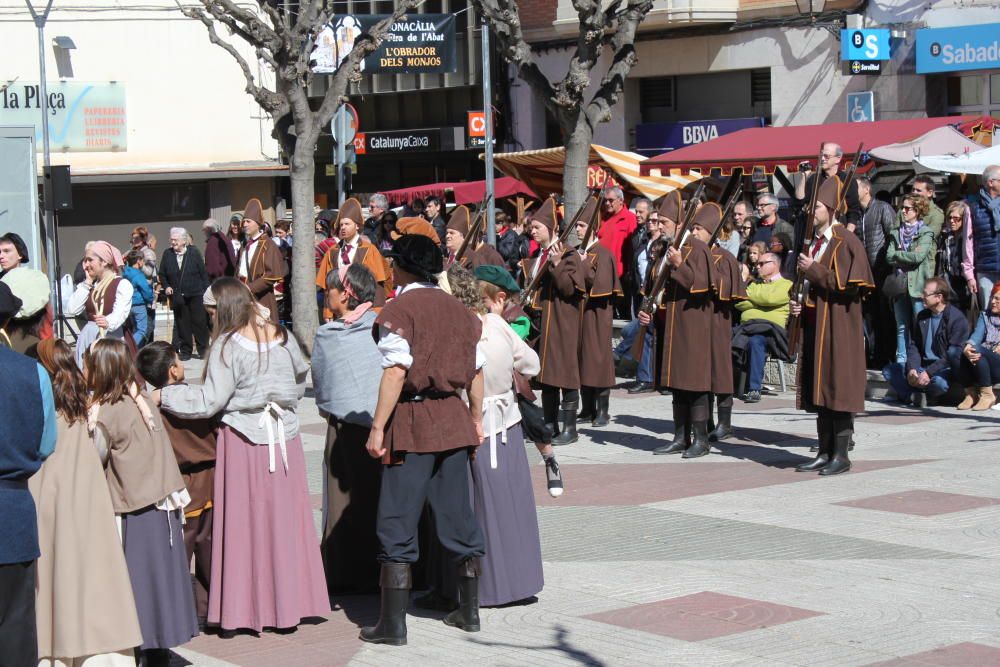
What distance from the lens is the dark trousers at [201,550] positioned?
282 inches

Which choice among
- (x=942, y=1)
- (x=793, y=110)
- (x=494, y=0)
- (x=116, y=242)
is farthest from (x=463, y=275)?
(x=116, y=242)

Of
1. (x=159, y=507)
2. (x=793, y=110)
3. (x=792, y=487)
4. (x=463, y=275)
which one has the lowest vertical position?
(x=792, y=487)

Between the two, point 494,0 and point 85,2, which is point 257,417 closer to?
point 494,0

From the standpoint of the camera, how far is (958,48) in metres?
23.0

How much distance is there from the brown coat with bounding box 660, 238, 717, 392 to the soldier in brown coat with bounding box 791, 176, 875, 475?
902 millimetres

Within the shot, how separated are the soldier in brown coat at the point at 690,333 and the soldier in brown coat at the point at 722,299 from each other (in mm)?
55

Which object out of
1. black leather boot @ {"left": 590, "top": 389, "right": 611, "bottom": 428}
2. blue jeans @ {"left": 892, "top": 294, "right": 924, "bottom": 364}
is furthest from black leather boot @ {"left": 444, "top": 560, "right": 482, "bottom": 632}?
blue jeans @ {"left": 892, "top": 294, "right": 924, "bottom": 364}

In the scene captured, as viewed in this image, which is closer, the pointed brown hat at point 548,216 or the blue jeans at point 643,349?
the pointed brown hat at point 548,216

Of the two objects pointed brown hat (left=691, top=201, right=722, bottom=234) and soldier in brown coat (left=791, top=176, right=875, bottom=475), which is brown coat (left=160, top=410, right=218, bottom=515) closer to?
soldier in brown coat (left=791, top=176, right=875, bottom=475)

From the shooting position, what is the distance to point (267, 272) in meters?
17.1

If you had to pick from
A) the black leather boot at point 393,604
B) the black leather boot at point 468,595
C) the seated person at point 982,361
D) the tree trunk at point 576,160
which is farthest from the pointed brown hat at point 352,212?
the black leather boot at point 393,604

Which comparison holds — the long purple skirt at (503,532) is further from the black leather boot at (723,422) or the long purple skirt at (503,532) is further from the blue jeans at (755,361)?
the blue jeans at (755,361)

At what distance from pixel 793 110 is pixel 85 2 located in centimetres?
1584

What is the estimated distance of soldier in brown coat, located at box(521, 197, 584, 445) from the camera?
12.5 metres
